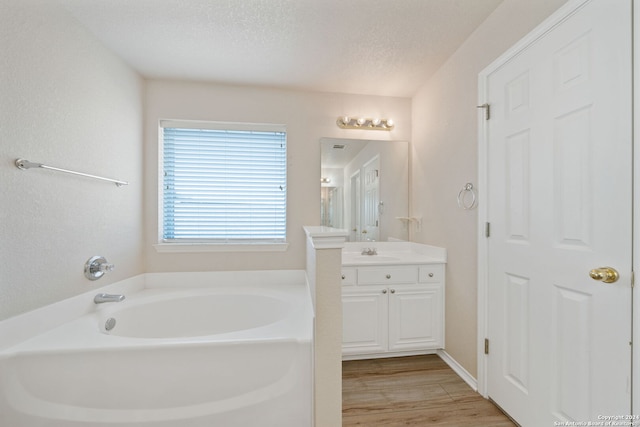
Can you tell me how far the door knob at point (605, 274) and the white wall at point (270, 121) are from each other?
189cm

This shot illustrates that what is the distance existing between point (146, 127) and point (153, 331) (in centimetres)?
170

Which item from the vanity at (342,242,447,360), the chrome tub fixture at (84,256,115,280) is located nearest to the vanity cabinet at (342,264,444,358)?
the vanity at (342,242,447,360)

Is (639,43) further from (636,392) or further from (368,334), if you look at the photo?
(368,334)

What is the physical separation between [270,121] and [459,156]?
1631 mm

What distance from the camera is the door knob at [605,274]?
3.29 feet

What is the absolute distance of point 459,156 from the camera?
77.4 inches

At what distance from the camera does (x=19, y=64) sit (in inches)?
51.3

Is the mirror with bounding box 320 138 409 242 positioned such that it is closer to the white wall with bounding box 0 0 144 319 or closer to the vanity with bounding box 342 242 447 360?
the vanity with bounding box 342 242 447 360

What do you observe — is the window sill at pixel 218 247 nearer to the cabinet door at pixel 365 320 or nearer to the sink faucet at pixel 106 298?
the sink faucet at pixel 106 298

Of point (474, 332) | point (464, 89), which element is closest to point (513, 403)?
point (474, 332)

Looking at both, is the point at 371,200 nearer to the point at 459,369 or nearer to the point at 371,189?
the point at 371,189

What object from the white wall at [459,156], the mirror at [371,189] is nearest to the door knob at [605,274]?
the white wall at [459,156]

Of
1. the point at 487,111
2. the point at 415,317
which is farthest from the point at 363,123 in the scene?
the point at 415,317

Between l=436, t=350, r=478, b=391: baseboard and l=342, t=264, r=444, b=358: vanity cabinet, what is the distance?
83 millimetres
